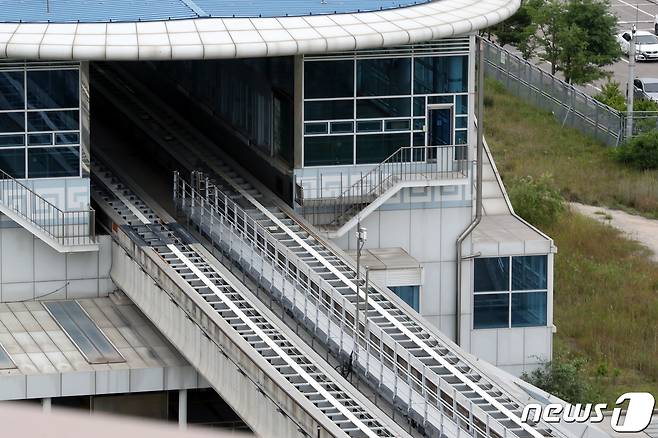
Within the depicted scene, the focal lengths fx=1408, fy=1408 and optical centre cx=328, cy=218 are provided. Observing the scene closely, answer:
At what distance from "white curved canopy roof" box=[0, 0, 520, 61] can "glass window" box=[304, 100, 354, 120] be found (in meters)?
1.85

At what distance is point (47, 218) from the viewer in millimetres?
29672

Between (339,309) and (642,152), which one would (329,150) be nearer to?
(339,309)

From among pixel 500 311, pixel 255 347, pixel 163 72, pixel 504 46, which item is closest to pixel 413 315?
pixel 255 347

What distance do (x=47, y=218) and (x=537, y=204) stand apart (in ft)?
64.0

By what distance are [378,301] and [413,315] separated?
2.97ft

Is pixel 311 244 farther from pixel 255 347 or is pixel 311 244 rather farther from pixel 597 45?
pixel 597 45

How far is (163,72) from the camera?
4466 cm

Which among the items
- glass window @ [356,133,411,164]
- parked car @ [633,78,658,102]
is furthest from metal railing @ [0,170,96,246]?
parked car @ [633,78,658,102]

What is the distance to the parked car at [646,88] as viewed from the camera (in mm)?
60375

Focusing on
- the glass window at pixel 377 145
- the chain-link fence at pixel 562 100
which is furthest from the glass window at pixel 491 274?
the chain-link fence at pixel 562 100

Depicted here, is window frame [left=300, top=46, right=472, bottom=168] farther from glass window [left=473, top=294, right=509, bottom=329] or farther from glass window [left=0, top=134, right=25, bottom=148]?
glass window [left=0, top=134, right=25, bottom=148]

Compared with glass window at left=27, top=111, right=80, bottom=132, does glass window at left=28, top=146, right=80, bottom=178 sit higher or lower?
lower

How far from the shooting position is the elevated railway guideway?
22188mm

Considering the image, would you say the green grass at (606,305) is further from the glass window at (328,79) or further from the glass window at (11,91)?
the glass window at (11,91)
